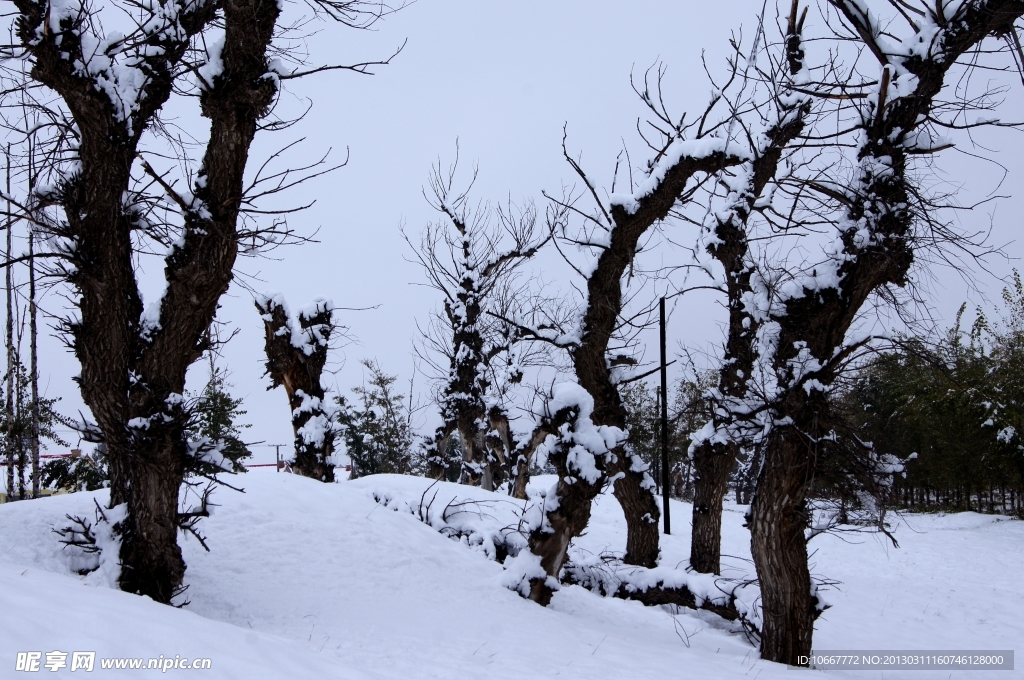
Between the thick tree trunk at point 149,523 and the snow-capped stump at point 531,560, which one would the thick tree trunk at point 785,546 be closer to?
the snow-capped stump at point 531,560

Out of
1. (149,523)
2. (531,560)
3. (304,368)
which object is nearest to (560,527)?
(531,560)

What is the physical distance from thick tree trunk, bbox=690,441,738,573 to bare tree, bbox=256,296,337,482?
6.20m

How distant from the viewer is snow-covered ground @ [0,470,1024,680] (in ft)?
11.2

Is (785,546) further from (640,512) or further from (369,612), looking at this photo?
(369,612)

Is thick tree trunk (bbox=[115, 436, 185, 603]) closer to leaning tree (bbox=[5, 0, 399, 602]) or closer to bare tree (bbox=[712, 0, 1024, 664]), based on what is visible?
leaning tree (bbox=[5, 0, 399, 602])

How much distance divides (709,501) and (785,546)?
10.8 ft

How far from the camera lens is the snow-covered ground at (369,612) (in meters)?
3.42

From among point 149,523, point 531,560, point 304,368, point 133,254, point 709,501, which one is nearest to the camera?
point 149,523

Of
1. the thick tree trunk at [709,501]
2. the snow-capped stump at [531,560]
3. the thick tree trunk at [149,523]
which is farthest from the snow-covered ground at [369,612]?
the thick tree trunk at [709,501]

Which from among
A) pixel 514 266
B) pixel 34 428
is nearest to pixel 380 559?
pixel 34 428

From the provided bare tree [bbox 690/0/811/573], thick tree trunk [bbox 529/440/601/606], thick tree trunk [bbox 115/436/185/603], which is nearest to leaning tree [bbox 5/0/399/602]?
thick tree trunk [bbox 115/436/185/603]

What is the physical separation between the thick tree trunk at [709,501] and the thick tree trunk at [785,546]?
309cm

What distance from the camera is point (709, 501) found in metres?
9.28

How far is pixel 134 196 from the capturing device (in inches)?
213
